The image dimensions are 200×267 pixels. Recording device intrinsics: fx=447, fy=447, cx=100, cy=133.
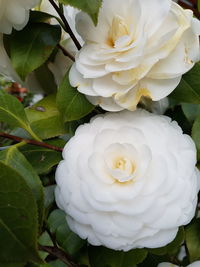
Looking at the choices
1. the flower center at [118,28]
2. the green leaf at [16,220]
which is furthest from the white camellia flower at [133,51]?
the green leaf at [16,220]

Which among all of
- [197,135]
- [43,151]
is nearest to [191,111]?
[197,135]

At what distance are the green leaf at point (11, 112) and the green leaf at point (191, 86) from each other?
0.52 feet

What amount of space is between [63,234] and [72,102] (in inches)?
7.5

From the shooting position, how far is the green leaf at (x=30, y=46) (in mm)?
448

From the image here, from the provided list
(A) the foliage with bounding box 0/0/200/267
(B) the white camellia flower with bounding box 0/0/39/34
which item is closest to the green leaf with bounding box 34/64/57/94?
(A) the foliage with bounding box 0/0/200/267

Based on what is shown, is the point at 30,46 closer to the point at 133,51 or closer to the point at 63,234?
the point at 133,51

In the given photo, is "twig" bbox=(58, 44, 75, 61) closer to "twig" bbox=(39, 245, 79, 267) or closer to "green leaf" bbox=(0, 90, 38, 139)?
"green leaf" bbox=(0, 90, 38, 139)

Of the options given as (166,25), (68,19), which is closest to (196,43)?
(166,25)

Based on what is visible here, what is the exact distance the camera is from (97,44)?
40 cm

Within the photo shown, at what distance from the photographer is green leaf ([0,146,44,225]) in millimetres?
388

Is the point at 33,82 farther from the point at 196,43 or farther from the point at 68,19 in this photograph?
the point at 196,43

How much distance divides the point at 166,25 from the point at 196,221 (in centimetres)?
25

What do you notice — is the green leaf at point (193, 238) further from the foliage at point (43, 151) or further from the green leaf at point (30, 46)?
the green leaf at point (30, 46)

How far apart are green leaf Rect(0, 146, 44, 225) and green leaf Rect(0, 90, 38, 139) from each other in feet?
0.12
